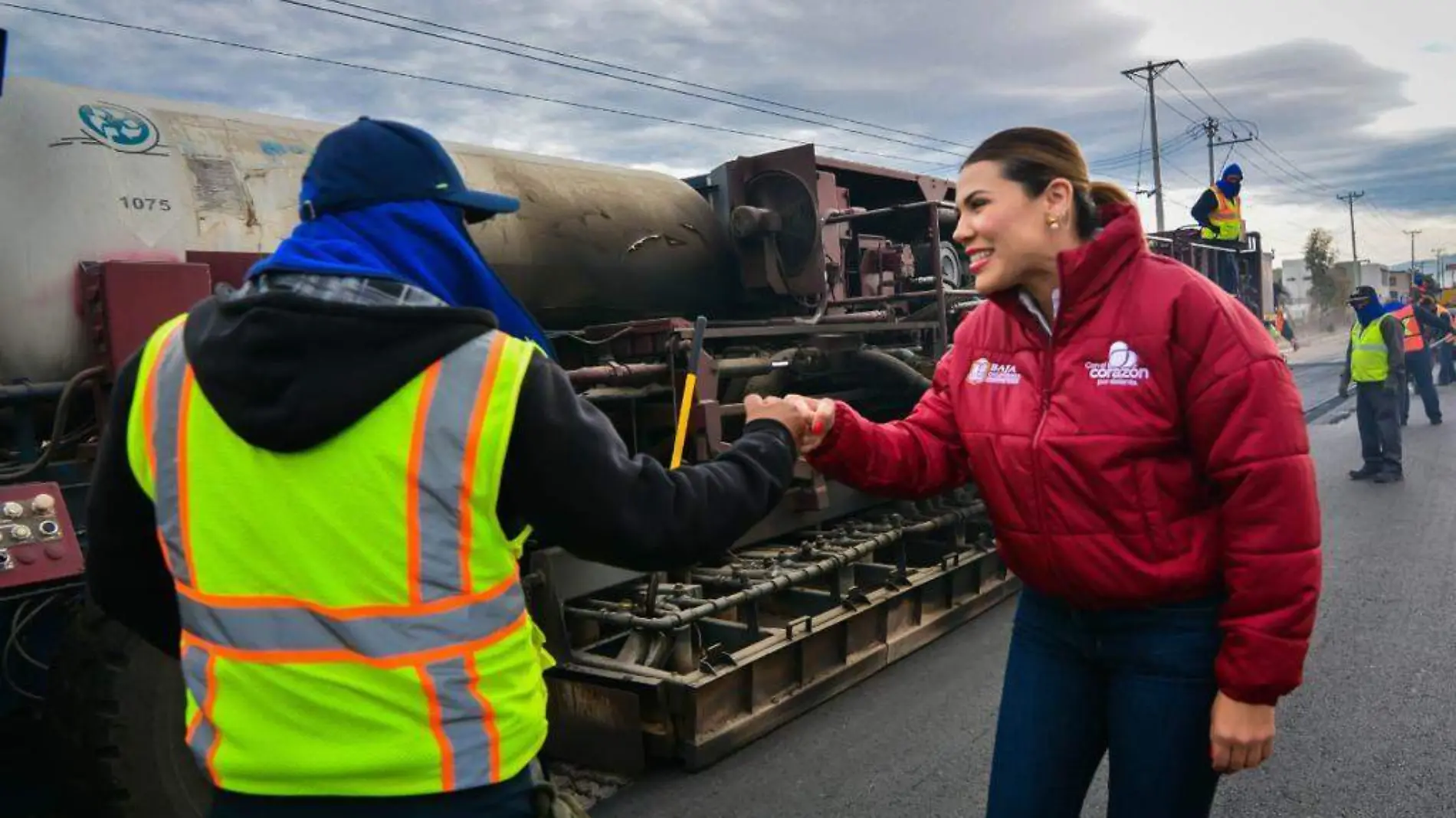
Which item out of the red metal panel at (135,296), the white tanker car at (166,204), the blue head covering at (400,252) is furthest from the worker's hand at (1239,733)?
the white tanker car at (166,204)

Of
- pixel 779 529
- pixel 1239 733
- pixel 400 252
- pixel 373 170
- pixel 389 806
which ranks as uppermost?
pixel 373 170

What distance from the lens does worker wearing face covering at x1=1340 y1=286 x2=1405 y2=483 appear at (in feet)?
34.1

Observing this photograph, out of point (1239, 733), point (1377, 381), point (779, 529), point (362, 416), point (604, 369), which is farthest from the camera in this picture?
point (1377, 381)

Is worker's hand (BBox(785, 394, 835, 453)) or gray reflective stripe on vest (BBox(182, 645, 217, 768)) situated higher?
worker's hand (BBox(785, 394, 835, 453))

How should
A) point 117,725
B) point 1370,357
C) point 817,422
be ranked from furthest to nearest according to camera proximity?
point 1370,357 → point 117,725 → point 817,422

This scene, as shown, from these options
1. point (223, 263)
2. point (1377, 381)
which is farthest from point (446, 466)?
point (1377, 381)

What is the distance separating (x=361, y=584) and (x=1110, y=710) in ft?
5.09

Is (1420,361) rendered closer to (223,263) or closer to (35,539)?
(223,263)

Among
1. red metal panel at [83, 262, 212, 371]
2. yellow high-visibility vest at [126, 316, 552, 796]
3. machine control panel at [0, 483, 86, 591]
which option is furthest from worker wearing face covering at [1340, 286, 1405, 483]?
yellow high-visibility vest at [126, 316, 552, 796]

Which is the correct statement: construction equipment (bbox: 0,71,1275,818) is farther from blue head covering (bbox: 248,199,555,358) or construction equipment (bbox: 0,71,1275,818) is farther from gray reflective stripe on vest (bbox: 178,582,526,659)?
blue head covering (bbox: 248,199,555,358)

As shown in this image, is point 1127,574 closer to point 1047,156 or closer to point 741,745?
point 1047,156

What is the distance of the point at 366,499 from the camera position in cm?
154

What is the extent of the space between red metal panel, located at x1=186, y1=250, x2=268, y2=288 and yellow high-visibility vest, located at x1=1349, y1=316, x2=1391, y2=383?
1030cm

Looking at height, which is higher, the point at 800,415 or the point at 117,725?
the point at 800,415
